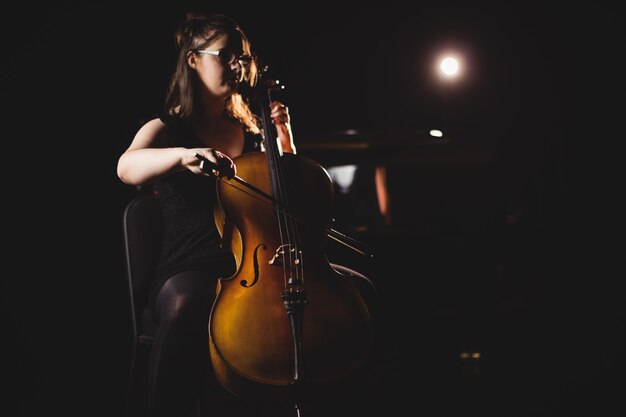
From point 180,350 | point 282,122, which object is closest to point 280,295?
point 180,350

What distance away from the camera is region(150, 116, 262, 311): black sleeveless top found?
4.11 ft

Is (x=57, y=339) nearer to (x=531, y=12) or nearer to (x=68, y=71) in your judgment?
(x=68, y=71)

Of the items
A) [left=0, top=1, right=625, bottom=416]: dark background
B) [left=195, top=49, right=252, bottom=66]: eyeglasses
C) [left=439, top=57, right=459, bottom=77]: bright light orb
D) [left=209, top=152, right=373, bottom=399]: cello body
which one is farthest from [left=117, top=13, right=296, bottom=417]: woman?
[left=439, top=57, right=459, bottom=77]: bright light orb

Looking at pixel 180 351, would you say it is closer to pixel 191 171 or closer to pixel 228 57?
pixel 191 171

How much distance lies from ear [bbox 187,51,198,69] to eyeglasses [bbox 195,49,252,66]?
2cm

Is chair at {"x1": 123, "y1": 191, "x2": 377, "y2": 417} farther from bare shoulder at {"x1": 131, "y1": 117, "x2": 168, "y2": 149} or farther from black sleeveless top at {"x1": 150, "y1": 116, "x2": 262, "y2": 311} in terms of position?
bare shoulder at {"x1": 131, "y1": 117, "x2": 168, "y2": 149}

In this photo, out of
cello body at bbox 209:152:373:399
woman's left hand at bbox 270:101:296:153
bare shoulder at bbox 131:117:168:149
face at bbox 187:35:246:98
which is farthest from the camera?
woman's left hand at bbox 270:101:296:153

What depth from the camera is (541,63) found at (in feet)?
12.1

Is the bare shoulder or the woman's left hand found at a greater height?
the woman's left hand

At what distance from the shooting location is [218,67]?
4.42 ft

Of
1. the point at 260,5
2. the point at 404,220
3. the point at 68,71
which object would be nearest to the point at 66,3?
the point at 68,71

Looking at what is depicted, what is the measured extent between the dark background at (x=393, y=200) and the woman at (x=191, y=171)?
81cm

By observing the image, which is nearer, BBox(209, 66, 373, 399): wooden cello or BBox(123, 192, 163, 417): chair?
BBox(209, 66, 373, 399): wooden cello

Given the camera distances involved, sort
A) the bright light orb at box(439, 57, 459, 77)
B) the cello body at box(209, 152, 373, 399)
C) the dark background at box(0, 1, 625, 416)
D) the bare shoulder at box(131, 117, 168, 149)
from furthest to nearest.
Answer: the bright light orb at box(439, 57, 459, 77), the dark background at box(0, 1, 625, 416), the bare shoulder at box(131, 117, 168, 149), the cello body at box(209, 152, 373, 399)
